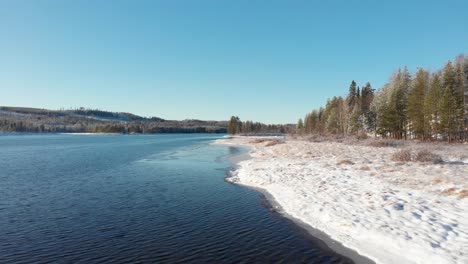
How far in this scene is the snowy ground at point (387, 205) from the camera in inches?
394

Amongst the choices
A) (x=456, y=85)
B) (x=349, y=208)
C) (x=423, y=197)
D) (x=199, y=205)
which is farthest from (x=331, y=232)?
(x=456, y=85)

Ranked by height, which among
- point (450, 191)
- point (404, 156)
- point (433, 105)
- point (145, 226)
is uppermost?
point (433, 105)

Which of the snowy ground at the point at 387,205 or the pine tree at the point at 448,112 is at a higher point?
the pine tree at the point at 448,112

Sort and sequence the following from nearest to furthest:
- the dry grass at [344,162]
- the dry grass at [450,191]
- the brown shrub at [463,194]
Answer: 1. the brown shrub at [463,194]
2. the dry grass at [450,191]
3. the dry grass at [344,162]

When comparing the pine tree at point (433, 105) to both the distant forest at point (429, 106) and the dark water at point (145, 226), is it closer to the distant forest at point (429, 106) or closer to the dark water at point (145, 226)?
the distant forest at point (429, 106)

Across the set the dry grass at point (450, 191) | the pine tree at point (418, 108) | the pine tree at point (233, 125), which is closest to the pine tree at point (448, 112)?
the pine tree at point (418, 108)

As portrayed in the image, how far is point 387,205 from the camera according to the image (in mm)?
13859

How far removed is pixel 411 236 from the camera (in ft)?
34.6

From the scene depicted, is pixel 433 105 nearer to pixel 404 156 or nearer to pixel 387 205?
pixel 404 156

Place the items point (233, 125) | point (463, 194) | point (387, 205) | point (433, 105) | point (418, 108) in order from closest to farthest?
1. point (387, 205)
2. point (463, 194)
3. point (433, 105)
4. point (418, 108)
5. point (233, 125)

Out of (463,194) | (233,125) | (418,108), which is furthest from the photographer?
(233,125)

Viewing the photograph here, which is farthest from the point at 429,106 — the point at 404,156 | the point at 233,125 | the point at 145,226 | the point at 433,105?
the point at 233,125

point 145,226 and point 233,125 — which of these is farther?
point 233,125

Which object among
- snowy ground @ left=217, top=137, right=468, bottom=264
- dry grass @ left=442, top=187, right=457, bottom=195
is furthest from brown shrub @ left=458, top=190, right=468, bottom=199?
dry grass @ left=442, top=187, right=457, bottom=195
